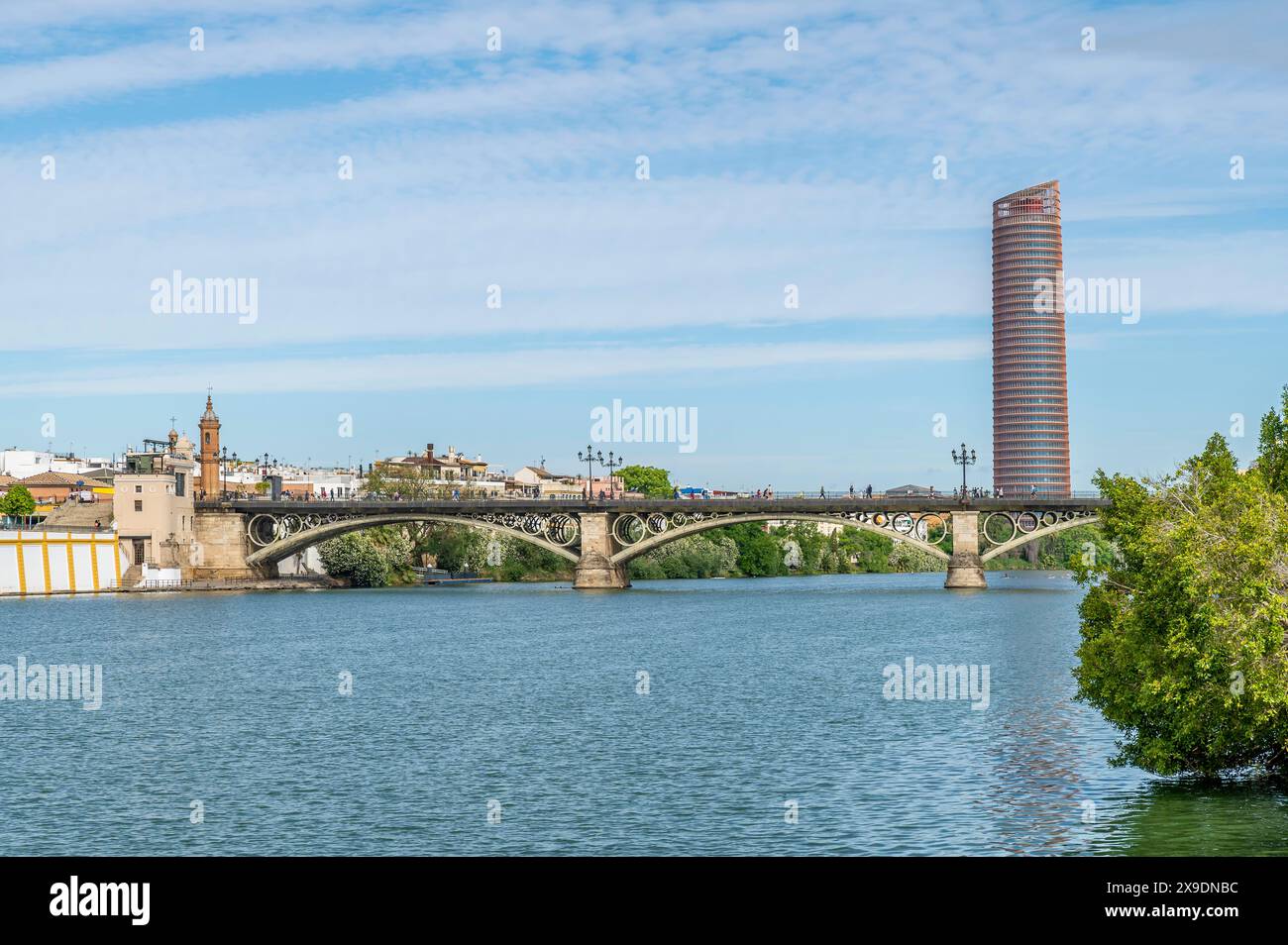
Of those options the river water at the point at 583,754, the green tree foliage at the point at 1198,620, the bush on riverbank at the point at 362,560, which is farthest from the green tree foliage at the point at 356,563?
the green tree foliage at the point at 1198,620

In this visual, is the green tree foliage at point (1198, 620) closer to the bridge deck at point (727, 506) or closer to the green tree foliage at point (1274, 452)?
the green tree foliage at point (1274, 452)

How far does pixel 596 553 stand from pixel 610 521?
2533 mm

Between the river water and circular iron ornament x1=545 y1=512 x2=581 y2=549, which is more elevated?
circular iron ornament x1=545 y1=512 x2=581 y2=549

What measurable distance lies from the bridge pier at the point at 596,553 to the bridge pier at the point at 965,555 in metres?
24.2

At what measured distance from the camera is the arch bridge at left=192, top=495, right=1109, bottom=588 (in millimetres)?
102562

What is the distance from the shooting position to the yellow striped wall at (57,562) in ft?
334

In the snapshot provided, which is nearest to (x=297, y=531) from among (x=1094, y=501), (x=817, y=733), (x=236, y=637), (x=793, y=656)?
(x=236, y=637)

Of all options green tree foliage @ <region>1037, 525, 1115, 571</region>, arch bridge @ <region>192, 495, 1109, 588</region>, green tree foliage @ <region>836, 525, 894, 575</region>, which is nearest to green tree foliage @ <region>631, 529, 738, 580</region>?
arch bridge @ <region>192, 495, 1109, 588</region>

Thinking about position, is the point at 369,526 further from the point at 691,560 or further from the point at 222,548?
the point at 691,560

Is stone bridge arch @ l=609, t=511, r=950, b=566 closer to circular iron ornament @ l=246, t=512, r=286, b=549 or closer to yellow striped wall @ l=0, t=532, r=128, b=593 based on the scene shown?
circular iron ornament @ l=246, t=512, r=286, b=549

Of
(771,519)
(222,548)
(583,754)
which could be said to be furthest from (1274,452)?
(222,548)

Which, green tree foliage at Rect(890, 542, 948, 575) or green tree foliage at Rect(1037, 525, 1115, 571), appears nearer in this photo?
green tree foliage at Rect(1037, 525, 1115, 571)

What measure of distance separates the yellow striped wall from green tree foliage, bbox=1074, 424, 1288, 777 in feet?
296
